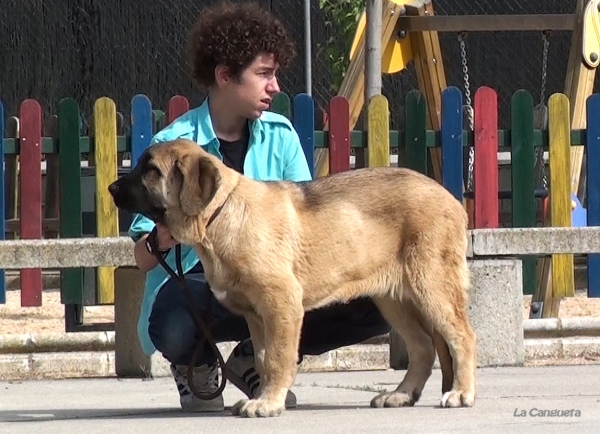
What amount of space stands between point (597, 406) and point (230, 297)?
5.15 feet

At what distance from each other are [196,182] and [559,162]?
382 cm

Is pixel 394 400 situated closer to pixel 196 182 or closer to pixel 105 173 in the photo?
pixel 196 182

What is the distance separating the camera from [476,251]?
6.91m

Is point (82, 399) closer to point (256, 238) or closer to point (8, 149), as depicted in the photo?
point (256, 238)

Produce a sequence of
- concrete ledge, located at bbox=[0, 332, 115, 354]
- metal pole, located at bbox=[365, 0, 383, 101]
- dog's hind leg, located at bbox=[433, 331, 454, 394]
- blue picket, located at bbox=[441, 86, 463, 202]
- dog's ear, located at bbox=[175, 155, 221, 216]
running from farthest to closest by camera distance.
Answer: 1. metal pole, located at bbox=[365, 0, 383, 101]
2. blue picket, located at bbox=[441, 86, 463, 202]
3. concrete ledge, located at bbox=[0, 332, 115, 354]
4. dog's hind leg, located at bbox=[433, 331, 454, 394]
5. dog's ear, located at bbox=[175, 155, 221, 216]

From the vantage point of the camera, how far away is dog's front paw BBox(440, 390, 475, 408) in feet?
16.9

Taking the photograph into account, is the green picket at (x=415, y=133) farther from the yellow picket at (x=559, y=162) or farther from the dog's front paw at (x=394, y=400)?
the dog's front paw at (x=394, y=400)

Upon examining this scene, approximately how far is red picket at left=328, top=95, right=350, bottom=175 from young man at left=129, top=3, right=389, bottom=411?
2.14 meters

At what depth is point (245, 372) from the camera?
18.2 feet

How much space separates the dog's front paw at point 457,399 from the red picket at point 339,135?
2.84 metres

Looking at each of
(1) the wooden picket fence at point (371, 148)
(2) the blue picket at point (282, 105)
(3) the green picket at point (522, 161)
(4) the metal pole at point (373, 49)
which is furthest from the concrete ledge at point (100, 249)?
(4) the metal pole at point (373, 49)

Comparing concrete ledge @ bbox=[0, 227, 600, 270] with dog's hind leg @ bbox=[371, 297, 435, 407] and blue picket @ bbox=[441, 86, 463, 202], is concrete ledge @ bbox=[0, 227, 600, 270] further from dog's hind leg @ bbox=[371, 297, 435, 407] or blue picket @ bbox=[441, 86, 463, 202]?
dog's hind leg @ bbox=[371, 297, 435, 407]

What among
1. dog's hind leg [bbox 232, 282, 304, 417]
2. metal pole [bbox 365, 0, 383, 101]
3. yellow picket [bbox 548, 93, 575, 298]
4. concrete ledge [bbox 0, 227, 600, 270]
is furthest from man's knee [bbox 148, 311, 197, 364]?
metal pole [bbox 365, 0, 383, 101]

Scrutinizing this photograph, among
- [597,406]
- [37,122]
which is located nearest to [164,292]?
[597,406]
